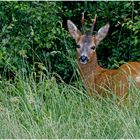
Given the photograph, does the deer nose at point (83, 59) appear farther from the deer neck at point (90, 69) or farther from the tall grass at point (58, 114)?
the tall grass at point (58, 114)

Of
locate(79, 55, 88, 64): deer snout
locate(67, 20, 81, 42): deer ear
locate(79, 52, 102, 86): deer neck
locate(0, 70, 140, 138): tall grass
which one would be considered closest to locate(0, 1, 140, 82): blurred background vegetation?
locate(67, 20, 81, 42): deer ear

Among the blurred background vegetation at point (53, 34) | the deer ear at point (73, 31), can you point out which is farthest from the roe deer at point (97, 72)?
the blurred background vegetation at point (53, 34)

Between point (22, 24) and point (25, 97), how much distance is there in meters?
2.29

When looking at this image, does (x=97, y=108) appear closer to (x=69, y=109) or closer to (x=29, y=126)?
(x=69, y=109)

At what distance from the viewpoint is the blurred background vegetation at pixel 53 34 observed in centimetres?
808

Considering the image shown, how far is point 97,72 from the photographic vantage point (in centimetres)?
767

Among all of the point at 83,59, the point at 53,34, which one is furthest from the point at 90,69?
the point at 53,34

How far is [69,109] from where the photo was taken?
6.14 m

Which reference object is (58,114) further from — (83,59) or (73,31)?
(73,31)

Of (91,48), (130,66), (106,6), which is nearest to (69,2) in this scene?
(106,6)

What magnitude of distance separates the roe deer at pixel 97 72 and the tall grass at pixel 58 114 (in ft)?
1.44

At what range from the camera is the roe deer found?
6.91 meters

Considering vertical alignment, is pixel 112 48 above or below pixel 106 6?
below

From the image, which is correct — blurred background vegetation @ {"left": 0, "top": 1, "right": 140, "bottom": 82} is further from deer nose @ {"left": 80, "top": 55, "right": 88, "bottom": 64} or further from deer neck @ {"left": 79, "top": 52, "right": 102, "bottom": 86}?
deer nose @ {"left": 80, "top": 55, "right": 88, "bottom": 64}
